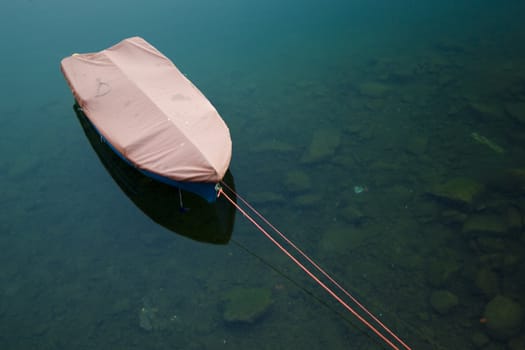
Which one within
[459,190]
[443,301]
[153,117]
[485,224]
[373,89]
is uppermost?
[153,117]

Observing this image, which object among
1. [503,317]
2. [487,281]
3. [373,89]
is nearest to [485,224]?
[487,281]

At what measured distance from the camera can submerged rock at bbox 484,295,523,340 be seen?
5.86m

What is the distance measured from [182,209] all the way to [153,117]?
1860 mm

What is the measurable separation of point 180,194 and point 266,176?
6.65ft

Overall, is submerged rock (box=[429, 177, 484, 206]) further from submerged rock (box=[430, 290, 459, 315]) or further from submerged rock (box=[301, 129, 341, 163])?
submerged rock (box=[301, 129, 341, 163])

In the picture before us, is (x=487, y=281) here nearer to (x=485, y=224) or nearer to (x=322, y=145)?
(x=485, y=224)

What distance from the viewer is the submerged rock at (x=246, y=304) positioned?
6.35m

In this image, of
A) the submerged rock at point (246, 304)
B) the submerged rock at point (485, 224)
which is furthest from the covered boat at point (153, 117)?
the submerged rock at point (485, 224)

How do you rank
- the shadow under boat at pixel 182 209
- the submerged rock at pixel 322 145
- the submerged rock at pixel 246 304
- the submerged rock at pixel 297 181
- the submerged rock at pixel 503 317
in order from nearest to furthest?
the submerged rock at pixel 503 317 → the submerged rock at pixel 246 304 → the shadow under boat at pixel 182 209 → the submerged rock at pixel 297 181 → the submerged rock at pixel 322 145

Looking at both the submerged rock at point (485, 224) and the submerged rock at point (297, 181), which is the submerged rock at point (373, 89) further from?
the submerged rock at point (485, 224)

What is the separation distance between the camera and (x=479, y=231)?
711cm

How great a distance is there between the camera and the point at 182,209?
7703 millimetres

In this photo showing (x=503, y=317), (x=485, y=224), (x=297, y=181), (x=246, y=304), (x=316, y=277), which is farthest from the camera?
Result: (x=297, y=181)

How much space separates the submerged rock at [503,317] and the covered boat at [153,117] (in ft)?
15.8
